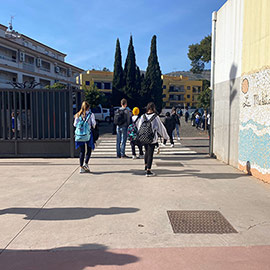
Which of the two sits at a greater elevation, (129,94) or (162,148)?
(129,94)

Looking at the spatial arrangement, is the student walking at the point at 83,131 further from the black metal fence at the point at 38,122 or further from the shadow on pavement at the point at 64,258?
the shadow on pavement at the point at 64,258

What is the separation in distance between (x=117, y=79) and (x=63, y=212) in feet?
156

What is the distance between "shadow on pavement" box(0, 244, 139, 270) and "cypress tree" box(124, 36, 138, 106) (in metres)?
47.4

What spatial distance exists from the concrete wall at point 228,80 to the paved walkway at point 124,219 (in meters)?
1.15

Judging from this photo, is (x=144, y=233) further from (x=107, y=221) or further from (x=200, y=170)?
(x=200, y=170)

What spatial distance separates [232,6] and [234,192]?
17.4 ft

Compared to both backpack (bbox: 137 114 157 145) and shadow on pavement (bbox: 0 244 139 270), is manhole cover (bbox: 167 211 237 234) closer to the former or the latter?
shadow on pavement (bbox: 0 244 139 270)

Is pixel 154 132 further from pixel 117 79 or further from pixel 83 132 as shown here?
pixel 117 79

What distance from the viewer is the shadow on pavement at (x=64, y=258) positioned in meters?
2.74

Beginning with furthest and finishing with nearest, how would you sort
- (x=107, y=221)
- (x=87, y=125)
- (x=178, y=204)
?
(x=87, y=125) < (x=178, y=204) < (x=107, y=221)

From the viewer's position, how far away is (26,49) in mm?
39094

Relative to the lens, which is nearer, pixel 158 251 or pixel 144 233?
pixel 158 251

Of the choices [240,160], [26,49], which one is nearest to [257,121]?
[240,160]

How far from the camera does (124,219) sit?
3932 millimetres
